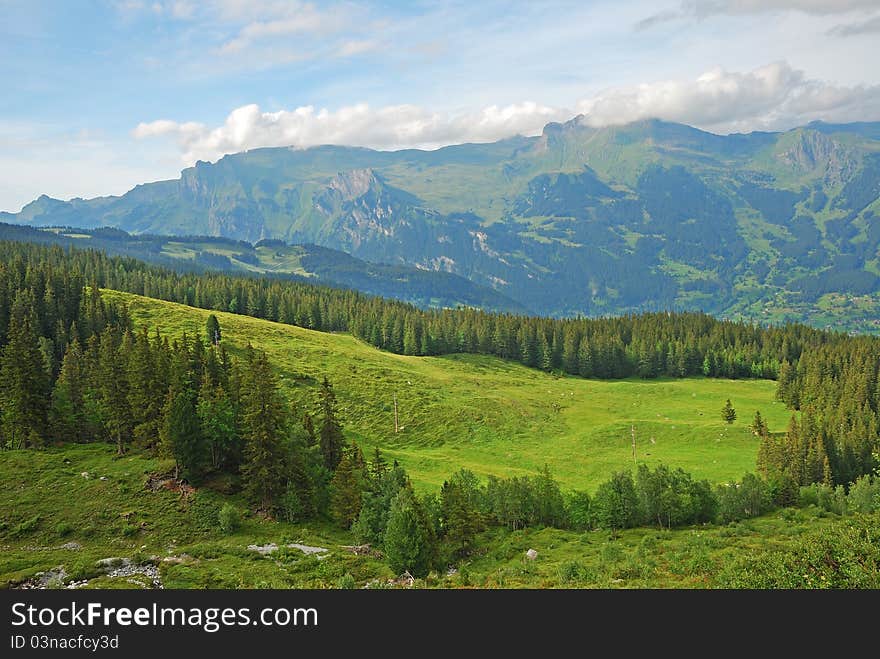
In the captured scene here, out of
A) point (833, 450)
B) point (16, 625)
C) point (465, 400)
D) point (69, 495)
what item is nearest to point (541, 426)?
point (465, 400)

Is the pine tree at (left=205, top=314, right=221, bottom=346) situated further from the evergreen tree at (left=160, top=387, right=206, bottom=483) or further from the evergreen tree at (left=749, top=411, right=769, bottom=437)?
the evergreen tree at (left=749, top=411, right=769, bottom=437)

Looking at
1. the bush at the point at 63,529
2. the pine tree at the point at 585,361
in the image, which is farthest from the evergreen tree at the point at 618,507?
the pine tree at the point at 585,361

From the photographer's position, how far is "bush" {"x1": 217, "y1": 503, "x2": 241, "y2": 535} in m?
50.4

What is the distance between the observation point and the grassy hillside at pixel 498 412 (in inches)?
3937

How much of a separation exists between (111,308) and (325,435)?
71124 millimetres

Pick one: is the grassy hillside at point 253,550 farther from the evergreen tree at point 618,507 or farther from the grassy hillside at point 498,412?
the grassy hillside at point 498,412

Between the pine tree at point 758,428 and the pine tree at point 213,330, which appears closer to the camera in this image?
the pine tree at point 758,428

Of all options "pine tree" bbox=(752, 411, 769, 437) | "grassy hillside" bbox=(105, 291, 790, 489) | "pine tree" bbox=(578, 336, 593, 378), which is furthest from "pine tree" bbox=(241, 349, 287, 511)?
"pine tree" bbox=(578, 336, 593, 378)

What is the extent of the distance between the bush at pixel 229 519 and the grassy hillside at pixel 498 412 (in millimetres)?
31452

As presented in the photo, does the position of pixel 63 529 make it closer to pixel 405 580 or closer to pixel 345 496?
pixel 345 496

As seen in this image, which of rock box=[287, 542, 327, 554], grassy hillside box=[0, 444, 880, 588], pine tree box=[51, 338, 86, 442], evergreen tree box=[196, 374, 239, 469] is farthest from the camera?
pine tree box=[51, 338, 86, 442]

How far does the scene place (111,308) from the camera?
115188mm

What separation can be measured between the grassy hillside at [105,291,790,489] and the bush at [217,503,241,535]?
103 feet

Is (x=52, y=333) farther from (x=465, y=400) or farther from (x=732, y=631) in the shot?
(x=732, y=631)
